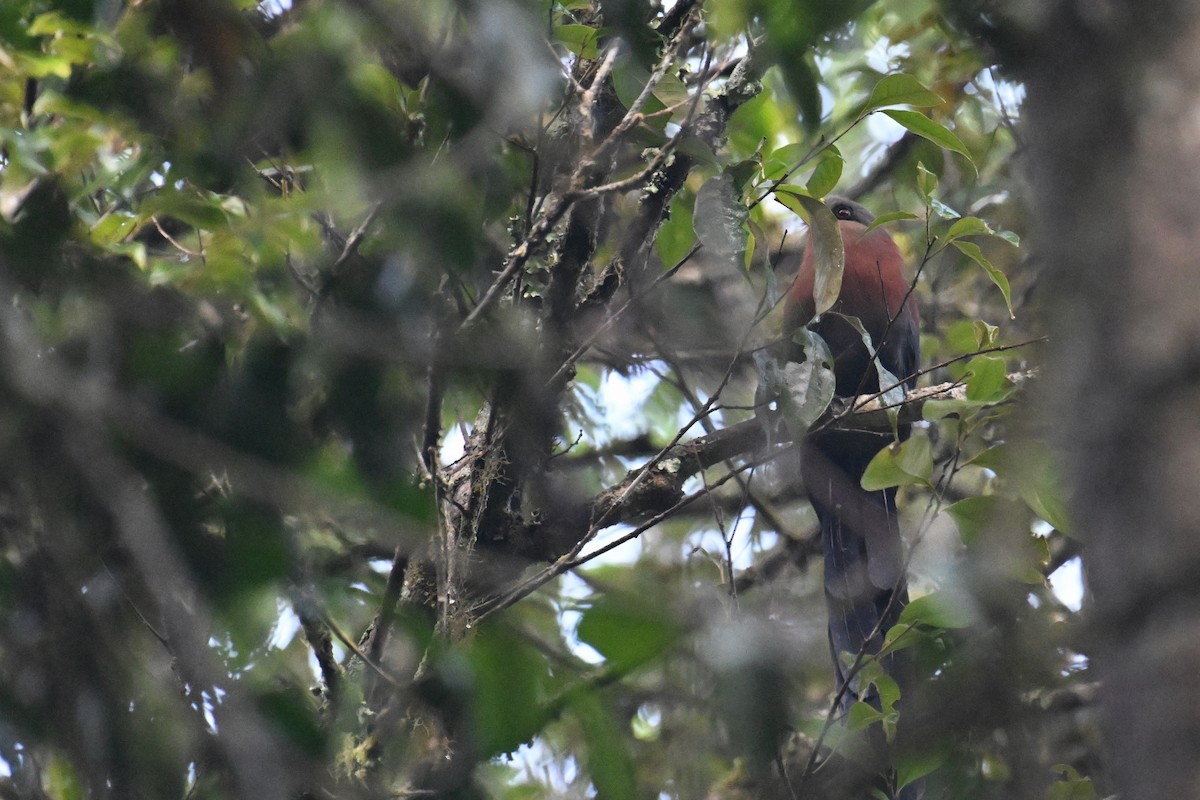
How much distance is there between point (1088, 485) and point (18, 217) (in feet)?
4.45

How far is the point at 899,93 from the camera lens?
1.85 metres

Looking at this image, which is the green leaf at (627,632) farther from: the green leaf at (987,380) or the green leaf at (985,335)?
the green leaf at (985,335)

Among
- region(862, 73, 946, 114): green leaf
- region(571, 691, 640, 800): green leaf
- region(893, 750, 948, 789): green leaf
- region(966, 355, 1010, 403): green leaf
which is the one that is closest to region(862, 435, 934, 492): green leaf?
region(966, 355, 1010, 403): green leaf

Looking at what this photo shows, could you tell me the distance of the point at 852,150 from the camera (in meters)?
4.10

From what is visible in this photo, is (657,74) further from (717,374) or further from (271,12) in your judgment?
(717,374)

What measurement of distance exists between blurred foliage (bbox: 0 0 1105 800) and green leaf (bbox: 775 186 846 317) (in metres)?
0.04

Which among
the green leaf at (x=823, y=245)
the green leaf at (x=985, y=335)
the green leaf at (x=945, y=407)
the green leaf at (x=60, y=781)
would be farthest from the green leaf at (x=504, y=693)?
the green leaf at (x=985, y=335)

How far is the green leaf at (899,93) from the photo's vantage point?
1833 millimetres

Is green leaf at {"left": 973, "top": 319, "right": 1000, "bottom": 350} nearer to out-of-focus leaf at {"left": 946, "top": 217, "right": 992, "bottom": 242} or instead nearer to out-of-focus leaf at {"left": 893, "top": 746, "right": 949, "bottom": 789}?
out-of-focus leaf at {"left": 946, "top": 217, "right": 992, "bottom": 242}

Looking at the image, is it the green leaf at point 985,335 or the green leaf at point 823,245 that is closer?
the green leaf at point 823,245

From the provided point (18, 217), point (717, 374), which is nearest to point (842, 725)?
point (717, 374)

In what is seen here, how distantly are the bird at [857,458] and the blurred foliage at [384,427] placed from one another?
51 cm

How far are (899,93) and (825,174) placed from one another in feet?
0.64

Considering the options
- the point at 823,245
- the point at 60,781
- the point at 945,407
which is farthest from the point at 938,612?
the point at 60,781
